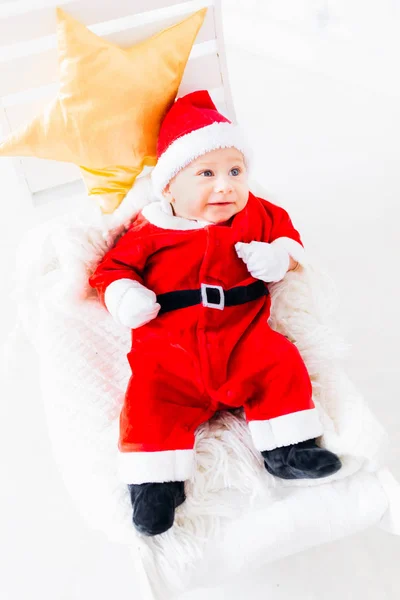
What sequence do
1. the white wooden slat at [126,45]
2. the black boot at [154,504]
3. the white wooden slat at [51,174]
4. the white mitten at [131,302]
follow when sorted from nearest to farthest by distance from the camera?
the black boot at [154,504] < the white mitten at [131,302] < the white wooden slat at [126,45] < the white wooden slat at [51,174]

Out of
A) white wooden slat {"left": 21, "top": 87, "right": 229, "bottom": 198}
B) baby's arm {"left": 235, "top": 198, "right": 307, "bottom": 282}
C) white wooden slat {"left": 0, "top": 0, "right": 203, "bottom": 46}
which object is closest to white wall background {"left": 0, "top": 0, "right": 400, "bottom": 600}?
white wooden slat {"left": 21, "top": 87, "right": 229, "bottom": 198}

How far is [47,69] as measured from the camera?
134cm

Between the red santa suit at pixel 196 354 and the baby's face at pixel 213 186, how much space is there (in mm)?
34

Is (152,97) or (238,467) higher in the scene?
(152,97)

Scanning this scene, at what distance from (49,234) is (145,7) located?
0.54m

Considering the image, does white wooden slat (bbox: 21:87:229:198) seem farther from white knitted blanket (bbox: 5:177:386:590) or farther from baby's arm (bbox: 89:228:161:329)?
baby's arm (bbox: 89:228:161:329)

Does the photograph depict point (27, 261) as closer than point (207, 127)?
No

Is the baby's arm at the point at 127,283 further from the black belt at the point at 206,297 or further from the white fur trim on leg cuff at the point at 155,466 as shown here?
the white fur trim on leg cuff at the point at 155,466

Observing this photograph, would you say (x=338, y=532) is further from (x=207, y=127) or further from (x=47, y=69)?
(x=47, y=69)

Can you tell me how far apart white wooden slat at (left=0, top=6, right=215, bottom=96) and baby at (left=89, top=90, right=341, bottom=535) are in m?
0.25

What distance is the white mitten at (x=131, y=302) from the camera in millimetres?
1073

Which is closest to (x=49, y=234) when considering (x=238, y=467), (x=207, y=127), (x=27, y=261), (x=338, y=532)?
(x=27, y=261)

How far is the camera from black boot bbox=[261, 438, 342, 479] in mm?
972

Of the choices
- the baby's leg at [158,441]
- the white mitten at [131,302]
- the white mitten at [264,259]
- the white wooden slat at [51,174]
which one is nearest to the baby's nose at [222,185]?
the white mitten at [264,259]
